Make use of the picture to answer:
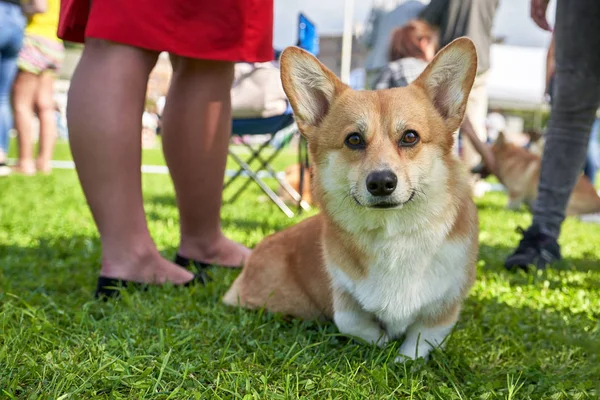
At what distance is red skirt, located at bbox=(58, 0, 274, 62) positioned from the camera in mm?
1836

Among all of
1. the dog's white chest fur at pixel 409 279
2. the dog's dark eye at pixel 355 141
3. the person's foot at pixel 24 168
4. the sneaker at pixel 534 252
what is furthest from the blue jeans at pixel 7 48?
the dog's white chest fur at pixel 409 279

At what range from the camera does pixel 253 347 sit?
1.62 meters

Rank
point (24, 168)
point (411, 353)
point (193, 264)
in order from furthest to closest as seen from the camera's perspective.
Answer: point (24, 168) < point (193, 264) < point (411, 353)

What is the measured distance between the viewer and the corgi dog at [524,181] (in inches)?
212

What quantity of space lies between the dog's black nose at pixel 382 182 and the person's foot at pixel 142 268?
961mm

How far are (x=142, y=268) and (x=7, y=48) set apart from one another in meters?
4.15

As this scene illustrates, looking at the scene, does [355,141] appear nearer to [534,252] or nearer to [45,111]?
[534,252]

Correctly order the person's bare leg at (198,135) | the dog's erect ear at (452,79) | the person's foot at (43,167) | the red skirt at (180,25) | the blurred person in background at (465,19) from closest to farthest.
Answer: the dog's erect ear at (452,79), the red skirt at (180,25), the person's bare leg at (198,135), the blurred person in background at (465,19), the person's foot at (43,167)

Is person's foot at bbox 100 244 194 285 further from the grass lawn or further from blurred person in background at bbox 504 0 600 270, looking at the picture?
blurred person in background at bbox 504 0 600 270

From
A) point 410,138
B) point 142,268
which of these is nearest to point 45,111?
point 142,268

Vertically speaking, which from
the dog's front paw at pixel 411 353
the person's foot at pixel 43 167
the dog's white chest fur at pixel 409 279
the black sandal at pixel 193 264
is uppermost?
the dog's white chest fur at pixel 409 279

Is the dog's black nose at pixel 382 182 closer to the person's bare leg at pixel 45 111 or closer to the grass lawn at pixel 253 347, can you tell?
the grass lawn at pixel 253 347

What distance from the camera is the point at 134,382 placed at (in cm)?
131

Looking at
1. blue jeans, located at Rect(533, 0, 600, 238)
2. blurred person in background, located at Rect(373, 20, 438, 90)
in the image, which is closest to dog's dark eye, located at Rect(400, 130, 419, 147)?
blue jeans, located at Rect(533, 0, 600, 238)
